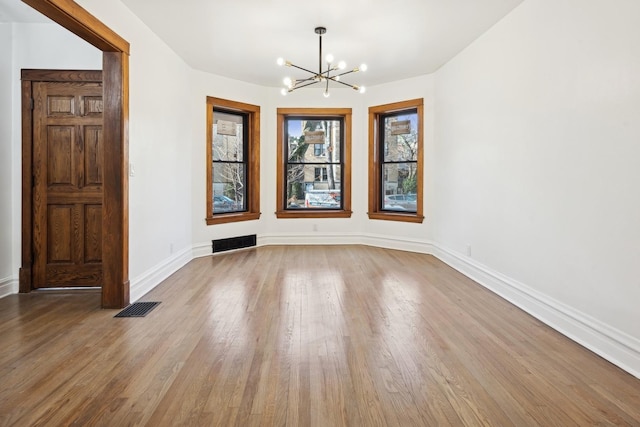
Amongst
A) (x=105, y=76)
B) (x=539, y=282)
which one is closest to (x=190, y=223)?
(x=105, y=76)

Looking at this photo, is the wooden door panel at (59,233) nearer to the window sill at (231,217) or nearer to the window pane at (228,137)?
the window sill at (231,217)

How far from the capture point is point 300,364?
8.14 ft

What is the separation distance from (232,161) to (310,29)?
2.90 m

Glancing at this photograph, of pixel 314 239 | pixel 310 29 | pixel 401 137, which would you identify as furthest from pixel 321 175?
pixel 310 29

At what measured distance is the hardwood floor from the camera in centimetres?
196

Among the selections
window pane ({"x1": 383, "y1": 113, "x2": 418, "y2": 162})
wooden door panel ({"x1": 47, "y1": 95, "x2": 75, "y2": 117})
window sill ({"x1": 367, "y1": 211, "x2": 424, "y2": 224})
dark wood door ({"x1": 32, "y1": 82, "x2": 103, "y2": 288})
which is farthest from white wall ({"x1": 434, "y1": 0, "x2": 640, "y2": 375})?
wooden door panel ({"x1": 47, "y1": 95, "x2": 75, "y2": 117})

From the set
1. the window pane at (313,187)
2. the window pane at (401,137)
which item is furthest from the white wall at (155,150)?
the window pane at (401,137)

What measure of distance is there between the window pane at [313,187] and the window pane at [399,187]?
854 mm

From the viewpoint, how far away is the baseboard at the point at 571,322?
245 cm

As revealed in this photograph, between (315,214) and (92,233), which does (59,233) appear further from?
(315,214)

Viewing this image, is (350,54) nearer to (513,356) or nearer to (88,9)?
(88,9)

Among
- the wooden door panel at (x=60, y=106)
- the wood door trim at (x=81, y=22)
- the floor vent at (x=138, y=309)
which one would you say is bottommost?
the floor vent at (x=138, y=309)

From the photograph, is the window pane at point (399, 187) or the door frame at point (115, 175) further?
the window pane at point (399, 187)

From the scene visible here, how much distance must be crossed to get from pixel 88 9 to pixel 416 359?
137 inches
